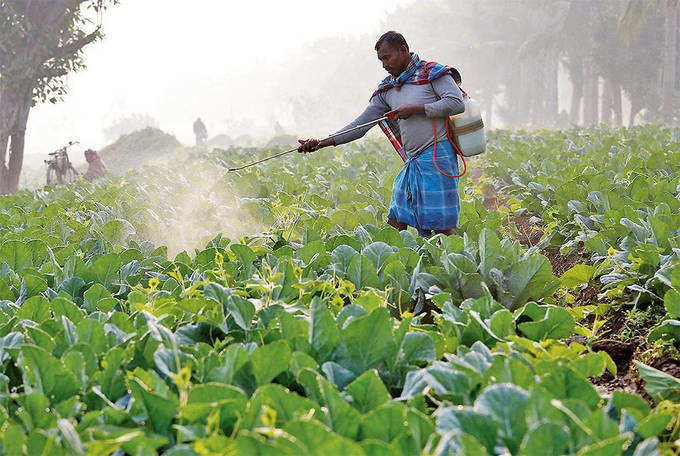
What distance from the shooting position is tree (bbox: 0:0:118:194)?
51.2ft

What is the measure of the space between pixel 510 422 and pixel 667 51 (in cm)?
3157

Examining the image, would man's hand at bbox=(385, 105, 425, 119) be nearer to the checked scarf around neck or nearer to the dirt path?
the checked scarf around neck

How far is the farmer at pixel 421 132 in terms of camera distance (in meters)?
4.34

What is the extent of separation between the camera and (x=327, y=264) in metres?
3.12

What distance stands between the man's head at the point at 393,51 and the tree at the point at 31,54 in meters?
14.3

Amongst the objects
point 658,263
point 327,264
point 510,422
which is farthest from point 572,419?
point 658,263

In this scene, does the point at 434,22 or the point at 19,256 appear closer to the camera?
the point at 19,256

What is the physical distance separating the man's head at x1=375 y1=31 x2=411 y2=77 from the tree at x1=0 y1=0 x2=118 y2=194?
14331 mm

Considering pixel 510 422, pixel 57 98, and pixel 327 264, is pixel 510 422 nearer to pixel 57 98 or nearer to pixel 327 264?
pixel 327 264

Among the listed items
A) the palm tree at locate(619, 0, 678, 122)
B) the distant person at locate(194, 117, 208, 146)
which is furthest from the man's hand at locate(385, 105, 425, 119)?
the distant person at locate(194, 117, 208, 146)

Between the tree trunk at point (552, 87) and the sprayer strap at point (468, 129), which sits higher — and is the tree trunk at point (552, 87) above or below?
above

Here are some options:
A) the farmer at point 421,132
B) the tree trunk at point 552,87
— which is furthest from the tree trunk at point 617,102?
the farmer at point 421,132

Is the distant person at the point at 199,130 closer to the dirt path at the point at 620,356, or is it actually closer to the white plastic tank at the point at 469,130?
the white plastic tank at the point at 469,130

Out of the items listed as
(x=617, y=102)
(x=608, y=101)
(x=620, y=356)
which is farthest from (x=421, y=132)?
(x=608, y=101)
